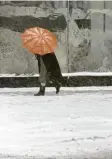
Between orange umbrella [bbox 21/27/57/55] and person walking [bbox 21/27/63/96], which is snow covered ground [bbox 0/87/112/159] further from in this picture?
orange umbrella [bbox 21/27/57/55]

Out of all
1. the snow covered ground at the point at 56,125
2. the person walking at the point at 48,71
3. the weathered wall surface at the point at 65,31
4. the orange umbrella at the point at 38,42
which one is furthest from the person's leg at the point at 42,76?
the weathered wall surface at the point at 65,31

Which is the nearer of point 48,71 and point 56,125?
point 56,125

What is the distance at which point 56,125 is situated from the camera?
8953 mm

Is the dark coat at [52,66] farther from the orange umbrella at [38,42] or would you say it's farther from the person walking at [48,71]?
the orange umbrella at [38,42]

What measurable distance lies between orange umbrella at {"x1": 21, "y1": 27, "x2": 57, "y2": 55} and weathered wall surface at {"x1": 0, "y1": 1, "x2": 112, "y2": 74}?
2106 mm

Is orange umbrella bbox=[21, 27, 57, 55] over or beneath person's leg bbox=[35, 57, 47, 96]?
over

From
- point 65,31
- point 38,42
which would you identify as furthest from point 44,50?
point 65,31

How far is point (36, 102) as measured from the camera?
1194 cm

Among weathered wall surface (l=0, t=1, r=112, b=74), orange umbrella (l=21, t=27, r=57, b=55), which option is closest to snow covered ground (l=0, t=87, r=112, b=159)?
orange umbrella (l=21, t=27, r=57, b=55)

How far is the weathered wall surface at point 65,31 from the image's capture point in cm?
1520

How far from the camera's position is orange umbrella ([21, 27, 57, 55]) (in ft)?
42.1

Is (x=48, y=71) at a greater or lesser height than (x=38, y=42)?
lesser

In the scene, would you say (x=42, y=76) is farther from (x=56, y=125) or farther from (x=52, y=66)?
(x=56, y=125)

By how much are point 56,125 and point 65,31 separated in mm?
6722
